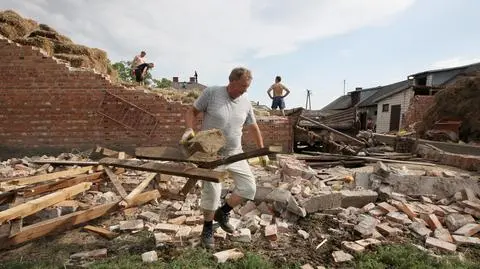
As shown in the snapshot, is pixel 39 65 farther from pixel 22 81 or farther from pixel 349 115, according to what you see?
→ pixel 349 115

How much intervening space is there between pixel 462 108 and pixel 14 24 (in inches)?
790

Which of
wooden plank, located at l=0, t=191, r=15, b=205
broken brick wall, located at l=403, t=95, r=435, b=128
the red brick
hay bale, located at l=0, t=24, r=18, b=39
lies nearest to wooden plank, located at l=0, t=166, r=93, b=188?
wooden plank, located at l=0, t=191, r=15, b=205

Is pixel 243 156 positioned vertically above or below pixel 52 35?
below

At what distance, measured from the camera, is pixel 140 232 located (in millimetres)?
3648

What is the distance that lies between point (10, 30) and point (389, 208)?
514 inches

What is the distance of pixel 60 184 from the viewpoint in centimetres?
470

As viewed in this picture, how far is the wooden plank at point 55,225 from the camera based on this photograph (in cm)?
312

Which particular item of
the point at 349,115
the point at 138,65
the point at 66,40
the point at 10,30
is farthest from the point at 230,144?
the point at 66,40

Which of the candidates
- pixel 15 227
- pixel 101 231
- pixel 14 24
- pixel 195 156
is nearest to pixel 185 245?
pixel 101 231

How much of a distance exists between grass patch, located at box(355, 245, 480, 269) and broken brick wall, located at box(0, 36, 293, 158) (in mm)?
6663

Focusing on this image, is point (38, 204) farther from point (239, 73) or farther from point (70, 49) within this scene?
point (70, 49)

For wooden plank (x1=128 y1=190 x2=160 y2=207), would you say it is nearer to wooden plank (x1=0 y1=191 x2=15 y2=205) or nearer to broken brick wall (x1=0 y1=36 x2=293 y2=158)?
wooden plank (x1=0 y1=191 x2=15 y2=205)

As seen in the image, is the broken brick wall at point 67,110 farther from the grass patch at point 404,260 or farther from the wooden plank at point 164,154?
the grass patch at point 404,260

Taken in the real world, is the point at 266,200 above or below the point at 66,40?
below
